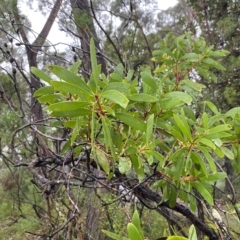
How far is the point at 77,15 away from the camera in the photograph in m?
1.79

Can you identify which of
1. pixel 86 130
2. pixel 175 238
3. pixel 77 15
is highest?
pixel 77 15

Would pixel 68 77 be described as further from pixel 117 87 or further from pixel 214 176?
pixel 214 176

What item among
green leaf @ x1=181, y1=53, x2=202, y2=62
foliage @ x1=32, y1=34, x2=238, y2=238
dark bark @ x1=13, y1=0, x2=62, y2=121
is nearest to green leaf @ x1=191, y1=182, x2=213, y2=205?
foliage @ x1=32, y1=34, x2=238, y2=238

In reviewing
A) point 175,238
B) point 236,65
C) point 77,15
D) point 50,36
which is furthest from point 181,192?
point 50,36

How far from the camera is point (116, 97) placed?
461 mm

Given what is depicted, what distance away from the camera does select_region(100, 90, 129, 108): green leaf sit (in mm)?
449

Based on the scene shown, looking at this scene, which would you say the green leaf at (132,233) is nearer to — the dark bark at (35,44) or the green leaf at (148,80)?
the green leaf at (148,80)

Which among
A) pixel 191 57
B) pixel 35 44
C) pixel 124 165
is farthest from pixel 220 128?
pixel 35 44

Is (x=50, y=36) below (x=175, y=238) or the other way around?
the other way around

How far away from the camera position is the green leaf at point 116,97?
45 cm

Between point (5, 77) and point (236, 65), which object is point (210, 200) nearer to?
point (5, 77)

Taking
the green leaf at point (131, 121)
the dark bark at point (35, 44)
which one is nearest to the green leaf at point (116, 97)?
the green leaf at point (131, 121)

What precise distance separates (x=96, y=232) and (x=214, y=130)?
1586 mm

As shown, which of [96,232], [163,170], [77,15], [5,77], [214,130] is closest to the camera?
[214,130]
